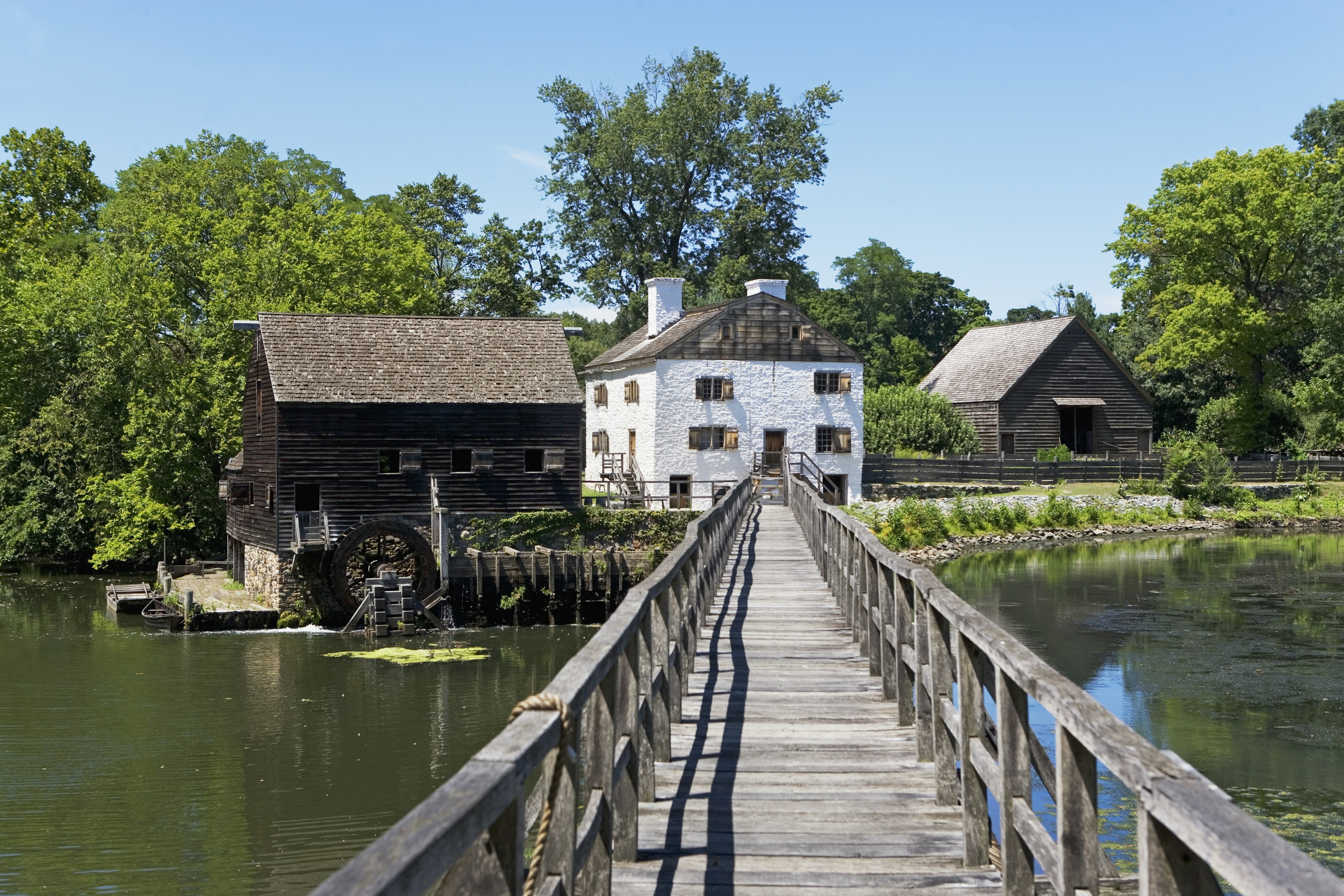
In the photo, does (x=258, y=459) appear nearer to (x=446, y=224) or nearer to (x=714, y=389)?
(x=714, y=389)

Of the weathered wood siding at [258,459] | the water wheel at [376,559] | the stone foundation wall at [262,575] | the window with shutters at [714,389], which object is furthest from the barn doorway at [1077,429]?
the stone foundation wall at [262,575]

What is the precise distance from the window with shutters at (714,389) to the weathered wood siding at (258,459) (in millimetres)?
15782

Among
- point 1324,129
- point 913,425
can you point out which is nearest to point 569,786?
point 913,425

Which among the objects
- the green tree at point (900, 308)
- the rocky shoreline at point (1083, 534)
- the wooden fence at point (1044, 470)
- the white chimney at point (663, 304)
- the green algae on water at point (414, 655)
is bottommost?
the green algae on water at point (414, 655)

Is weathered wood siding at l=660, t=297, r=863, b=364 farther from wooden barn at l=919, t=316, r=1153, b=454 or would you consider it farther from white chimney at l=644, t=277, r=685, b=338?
wooden barn at l=919, t=316, r=1153, b=454

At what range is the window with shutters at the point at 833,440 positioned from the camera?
160 feet

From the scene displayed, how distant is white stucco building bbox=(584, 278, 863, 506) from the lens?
1871 inches

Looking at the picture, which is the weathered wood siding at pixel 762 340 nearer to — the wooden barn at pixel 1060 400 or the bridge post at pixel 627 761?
the wooden barn at pixel 1060 400

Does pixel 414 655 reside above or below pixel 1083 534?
below

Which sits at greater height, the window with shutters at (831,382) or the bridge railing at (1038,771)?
the window with shutters at (831,382)

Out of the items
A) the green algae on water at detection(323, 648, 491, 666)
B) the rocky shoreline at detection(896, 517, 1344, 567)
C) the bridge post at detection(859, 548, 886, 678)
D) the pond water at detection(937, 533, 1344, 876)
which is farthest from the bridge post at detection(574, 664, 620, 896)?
the rocky shoreline at detection(896, 517, 1344, 567)

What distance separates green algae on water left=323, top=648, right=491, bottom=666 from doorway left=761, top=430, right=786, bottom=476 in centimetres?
1924

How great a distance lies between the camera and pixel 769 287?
5094cm

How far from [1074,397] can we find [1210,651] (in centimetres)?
3471
